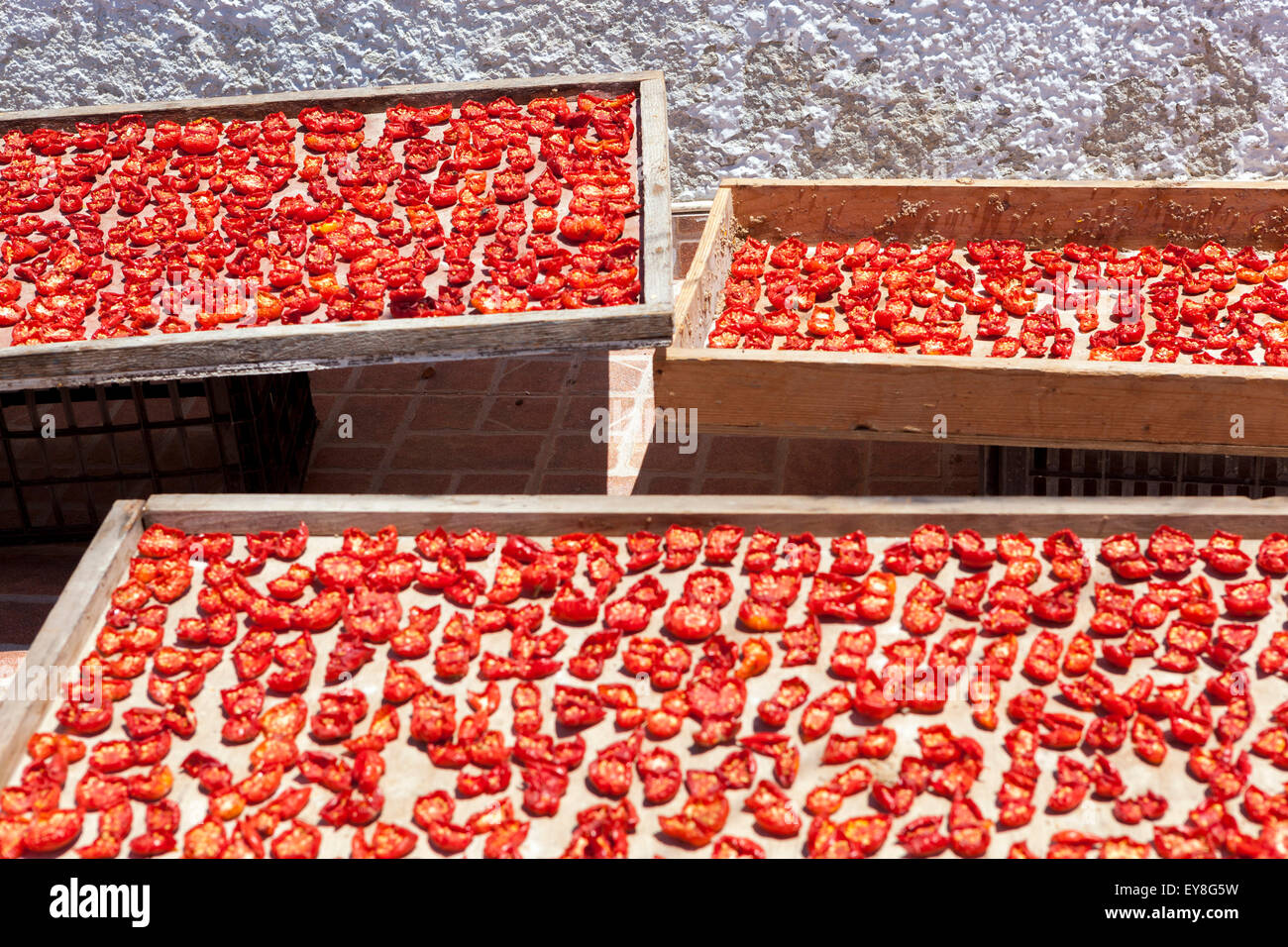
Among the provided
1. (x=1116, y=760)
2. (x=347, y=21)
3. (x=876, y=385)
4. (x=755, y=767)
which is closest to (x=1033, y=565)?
(x=1116, y=760)

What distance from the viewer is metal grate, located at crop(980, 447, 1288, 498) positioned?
3654 millimetres

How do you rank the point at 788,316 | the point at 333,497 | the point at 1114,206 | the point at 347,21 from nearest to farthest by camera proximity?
the point at 333,497 → the point at 788,316 → the point at 1114,206 → the point at 347,21

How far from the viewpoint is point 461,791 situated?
7.10 ft

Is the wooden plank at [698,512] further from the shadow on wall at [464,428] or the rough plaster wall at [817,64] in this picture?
the rough plaster wall at [817,64]

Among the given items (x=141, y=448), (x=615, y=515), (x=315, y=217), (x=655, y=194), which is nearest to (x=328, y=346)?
(x=315, y=217)

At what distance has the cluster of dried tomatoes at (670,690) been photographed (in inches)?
82.0

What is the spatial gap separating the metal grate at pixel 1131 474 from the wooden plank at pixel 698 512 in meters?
1.05

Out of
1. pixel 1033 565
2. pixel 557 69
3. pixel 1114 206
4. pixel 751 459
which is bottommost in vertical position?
pixel 751 459

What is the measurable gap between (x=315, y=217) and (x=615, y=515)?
1.61m

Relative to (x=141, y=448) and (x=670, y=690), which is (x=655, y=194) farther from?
(x=141, y=448)

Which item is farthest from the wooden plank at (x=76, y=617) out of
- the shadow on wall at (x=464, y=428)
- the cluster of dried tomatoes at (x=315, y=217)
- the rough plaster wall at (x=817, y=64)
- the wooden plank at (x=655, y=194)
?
the rough plaster wall at (x=817, y=64)

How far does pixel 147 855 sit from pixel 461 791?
0.52m
